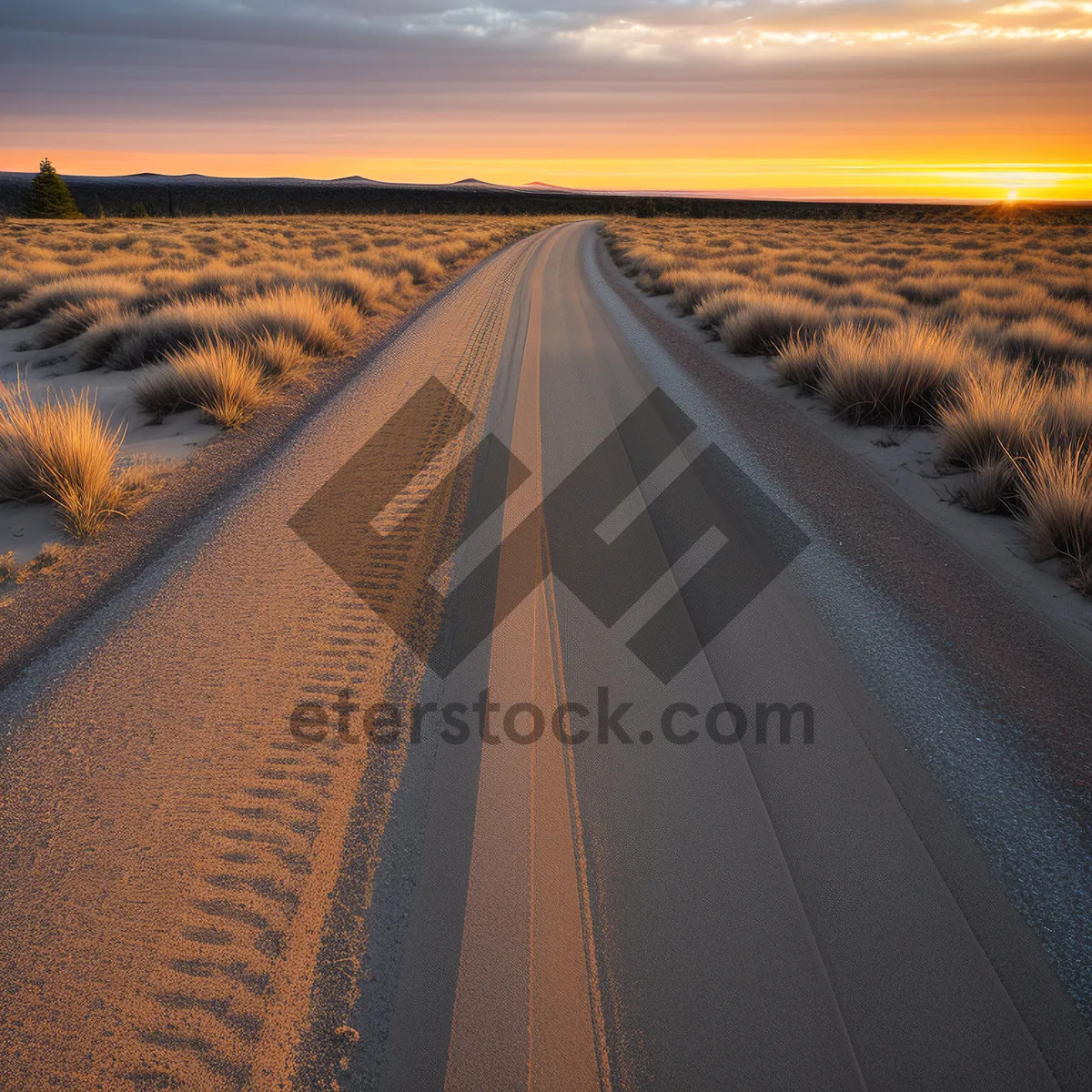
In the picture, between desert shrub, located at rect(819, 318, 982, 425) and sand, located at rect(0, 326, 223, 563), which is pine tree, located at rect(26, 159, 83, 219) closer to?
sand, located at rect(0, 326, 223, 563)

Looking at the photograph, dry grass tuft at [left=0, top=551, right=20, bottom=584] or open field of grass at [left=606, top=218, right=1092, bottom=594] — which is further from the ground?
open field of grass at [left=606, top=218, right=1092, bottom=594]

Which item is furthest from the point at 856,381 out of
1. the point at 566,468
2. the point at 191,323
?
the point at 191,323

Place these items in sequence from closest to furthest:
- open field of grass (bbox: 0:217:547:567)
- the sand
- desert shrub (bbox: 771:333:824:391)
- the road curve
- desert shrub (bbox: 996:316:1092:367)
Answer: the road curve < the sand < open field of grass (bbox: 0:217:547:567) < desert shrub (bbox: 771:333:824:391) < desert shrub (bbox: 996:316:1092:367)

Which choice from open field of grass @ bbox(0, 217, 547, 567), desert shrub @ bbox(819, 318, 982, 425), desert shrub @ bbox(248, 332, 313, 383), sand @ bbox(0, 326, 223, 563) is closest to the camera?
sand @ bbox(0, 326, 223, 563)

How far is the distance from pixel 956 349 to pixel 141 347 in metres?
10.0

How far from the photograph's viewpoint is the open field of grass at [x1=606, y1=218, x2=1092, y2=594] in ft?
15.5

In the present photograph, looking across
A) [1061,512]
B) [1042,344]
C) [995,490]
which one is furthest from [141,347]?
[1042,344]

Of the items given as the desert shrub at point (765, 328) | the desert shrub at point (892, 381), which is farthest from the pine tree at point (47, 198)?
the desert shrub at point (892, 381)

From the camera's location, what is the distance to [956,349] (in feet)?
24.9

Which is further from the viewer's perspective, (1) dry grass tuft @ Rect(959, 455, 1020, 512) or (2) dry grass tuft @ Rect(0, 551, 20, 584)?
(1) dry grass tuft @ Rect(959, 455, 1020, 512)

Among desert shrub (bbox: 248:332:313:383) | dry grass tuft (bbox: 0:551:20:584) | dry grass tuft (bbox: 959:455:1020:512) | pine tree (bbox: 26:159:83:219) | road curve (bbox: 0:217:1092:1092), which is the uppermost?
pine tree (bbox: 26:159:83:219)

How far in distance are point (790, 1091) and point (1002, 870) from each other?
3.72ft

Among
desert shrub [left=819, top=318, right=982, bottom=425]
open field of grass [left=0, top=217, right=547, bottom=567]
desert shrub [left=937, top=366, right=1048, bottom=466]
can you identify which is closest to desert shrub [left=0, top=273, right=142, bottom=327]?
open field of grass [left=0, top=217, right=547, bottom=567]

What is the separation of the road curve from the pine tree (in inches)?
2195
